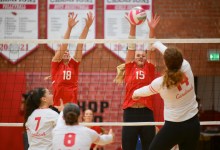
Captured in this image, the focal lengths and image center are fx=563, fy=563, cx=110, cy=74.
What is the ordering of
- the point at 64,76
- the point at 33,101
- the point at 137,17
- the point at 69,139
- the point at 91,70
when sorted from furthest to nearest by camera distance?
the point at 91,70 → the point at 64,76 → the point at 137,17 → the point at 33,101 → the point at 69,139

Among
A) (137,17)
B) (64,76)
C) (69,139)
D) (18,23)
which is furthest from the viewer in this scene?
(18,23)

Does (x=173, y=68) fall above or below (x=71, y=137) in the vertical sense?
above

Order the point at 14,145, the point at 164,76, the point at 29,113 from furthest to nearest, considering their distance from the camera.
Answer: the point at 14,145
the point at 29,113
the point at 164,76

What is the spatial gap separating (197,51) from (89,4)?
2264 mm

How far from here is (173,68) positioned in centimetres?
570

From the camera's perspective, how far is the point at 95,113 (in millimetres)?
10672

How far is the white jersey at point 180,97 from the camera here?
576 centimetres

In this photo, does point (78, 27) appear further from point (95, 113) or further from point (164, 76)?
point (164, 76)

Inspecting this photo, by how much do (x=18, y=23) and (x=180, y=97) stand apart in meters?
5.48

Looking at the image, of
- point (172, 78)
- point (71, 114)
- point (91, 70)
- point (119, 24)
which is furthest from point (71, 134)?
point (119, 24)

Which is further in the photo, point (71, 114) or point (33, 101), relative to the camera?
point (33, 101)

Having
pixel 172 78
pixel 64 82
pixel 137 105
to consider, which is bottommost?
pixel 137 105

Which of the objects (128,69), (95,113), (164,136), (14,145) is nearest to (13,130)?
(14,145)

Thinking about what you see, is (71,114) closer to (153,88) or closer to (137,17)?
(153,88)
